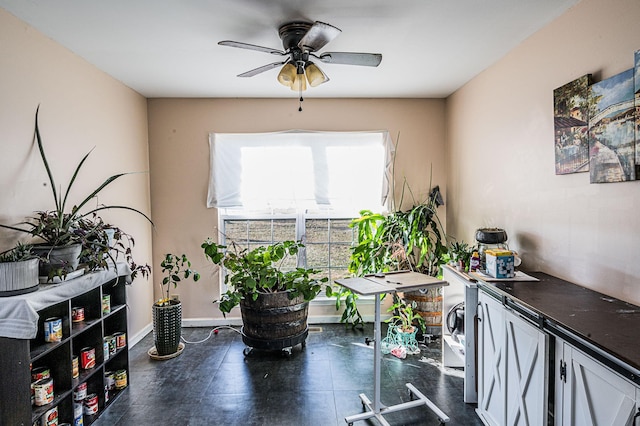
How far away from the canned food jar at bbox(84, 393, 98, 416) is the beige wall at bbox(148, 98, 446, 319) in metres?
1.68

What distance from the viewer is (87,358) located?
7.83 feet

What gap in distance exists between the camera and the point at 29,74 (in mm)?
2314

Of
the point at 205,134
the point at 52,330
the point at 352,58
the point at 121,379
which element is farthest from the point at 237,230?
the point at 352,58

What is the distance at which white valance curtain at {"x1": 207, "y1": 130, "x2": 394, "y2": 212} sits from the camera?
3982 millimetres

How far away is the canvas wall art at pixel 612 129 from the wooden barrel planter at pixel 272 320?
235 centimetres

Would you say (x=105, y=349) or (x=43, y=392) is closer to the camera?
(x=43, y=392)

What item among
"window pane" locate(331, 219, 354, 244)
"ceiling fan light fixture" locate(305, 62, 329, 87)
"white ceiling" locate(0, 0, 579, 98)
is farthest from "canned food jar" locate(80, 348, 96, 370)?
"window pane" locate(331, 219, 354, 244)

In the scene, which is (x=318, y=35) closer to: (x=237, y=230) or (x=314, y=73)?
(x=314, y=73)

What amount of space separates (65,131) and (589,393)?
3.32 m

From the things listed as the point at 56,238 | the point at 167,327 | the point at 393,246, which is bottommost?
the point at 167,327

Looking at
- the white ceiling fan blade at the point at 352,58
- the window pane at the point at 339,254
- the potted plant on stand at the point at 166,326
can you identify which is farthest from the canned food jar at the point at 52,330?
the window pane at the point at 339,254

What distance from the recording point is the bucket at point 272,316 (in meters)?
3.19

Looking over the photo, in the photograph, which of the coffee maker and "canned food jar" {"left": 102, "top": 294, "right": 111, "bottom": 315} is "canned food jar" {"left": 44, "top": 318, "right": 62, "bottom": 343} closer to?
"canned food jar" {"left": 102, "top": 294, "right": 111, "bottom": 315}

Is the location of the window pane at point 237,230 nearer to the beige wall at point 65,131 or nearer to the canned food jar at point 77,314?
the beige wall at point 65,131
